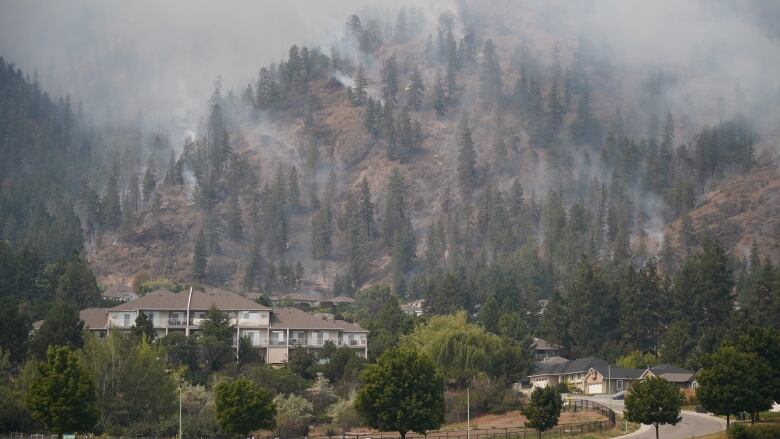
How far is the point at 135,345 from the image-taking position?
340 ft

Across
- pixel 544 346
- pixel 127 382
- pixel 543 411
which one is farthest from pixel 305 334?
pixel 543 411

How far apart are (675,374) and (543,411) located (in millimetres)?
48023

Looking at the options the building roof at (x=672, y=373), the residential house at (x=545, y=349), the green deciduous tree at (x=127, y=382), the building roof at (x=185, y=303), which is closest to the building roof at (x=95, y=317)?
the building roof at (x=185, y=303)

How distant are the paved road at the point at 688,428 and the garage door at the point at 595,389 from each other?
31536mm

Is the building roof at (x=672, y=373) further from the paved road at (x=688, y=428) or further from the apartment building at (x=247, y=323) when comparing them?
the apartment building at (x=247, y=323)

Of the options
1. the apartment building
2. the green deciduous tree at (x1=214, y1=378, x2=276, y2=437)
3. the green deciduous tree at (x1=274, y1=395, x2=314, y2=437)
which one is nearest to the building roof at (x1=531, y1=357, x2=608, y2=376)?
the apartment building

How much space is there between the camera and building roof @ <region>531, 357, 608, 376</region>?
145250mm

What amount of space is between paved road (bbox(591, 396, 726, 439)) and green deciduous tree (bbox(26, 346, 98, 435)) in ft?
134

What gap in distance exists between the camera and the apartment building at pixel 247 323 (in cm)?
13325

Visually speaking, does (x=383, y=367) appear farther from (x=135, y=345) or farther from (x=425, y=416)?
(x=135, y=345)

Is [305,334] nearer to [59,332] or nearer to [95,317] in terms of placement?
[95,317]

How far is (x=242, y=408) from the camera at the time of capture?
294ft

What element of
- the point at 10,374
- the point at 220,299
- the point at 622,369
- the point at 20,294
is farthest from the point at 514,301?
the point at 10,374

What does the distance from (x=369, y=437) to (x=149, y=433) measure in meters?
17.4
